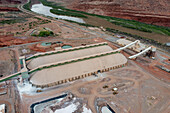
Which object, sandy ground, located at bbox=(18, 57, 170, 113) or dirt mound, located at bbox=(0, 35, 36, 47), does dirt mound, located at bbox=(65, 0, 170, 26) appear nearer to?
sandy ground, located at bbox=(18, 57, 170, 113)

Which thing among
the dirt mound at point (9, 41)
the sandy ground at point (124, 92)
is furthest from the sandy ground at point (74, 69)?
the dirt mound at point (9, 41)

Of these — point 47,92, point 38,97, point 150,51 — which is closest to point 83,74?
point 47,92

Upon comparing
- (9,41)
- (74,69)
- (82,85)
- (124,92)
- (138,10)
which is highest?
(138,10)

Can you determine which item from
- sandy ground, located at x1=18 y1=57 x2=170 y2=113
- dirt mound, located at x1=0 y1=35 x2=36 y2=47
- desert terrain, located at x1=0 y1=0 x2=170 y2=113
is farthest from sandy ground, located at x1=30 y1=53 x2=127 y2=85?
dirt mound, located at x1=0 y1=35 x2=36 y2=47

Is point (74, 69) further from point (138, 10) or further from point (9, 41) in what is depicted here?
point (138, 10)

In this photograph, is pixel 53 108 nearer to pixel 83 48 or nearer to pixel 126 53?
pixel 83 48

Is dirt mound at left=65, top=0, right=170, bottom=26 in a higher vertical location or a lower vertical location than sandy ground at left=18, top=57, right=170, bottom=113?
higher

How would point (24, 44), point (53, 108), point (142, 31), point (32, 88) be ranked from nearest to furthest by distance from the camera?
point (53, 108) < point (32, 88) < point (24, 44) < point (142, 31)

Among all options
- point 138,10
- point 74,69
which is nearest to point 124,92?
point 74,69

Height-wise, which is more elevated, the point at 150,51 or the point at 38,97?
the point at 150,51
